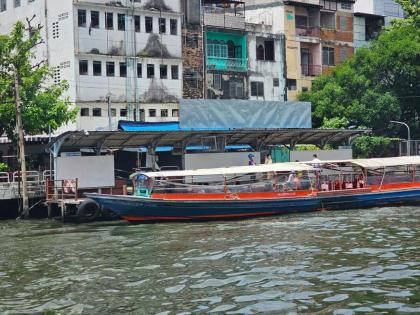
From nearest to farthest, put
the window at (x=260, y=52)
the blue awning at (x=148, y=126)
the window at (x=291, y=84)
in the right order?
the blue awning at (x=148, y=126) < the window at (x=260, y=52) < the window at (x=291, y=84)

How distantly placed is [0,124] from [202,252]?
1632 centimetres

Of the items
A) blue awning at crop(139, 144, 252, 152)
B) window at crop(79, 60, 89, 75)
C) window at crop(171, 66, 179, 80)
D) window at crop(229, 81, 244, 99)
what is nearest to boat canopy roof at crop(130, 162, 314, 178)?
blue awning at crop(139, 144, 252, 152)

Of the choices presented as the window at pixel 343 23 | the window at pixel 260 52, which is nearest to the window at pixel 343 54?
the window at pixel 343 23

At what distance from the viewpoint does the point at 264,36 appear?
151ft

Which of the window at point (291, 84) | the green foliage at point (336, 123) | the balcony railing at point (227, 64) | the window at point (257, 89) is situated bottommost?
the green foliage at point (336, 123)

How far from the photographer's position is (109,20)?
38969mm

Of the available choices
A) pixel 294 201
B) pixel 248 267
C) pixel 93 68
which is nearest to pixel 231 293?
pixel 248 267

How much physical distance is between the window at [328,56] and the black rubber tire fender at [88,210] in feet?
89.3

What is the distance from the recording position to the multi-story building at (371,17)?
169 ft

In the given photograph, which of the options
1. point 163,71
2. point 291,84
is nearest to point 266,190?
point 163,71

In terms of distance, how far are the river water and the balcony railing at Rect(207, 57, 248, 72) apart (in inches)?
816

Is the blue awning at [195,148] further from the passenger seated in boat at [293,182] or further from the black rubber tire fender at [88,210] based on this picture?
the black rubber tire fender at [88,210]

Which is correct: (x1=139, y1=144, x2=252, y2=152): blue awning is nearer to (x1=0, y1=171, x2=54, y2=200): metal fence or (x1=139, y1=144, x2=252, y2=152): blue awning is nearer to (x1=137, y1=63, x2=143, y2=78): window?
(x1=137, y1=63, x2=143, y2=78): window

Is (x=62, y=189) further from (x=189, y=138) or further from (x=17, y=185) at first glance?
(x=189, y=138)
